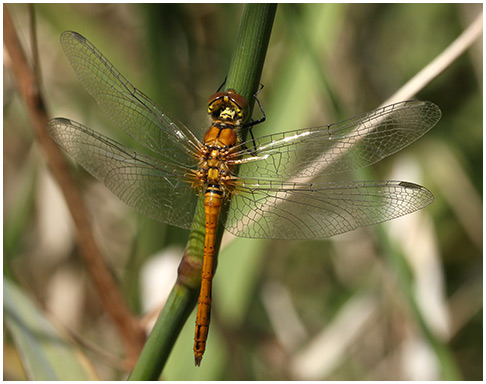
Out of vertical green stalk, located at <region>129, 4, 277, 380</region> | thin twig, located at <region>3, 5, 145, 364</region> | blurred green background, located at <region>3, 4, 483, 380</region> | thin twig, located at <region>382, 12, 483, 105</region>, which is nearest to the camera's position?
vertical green stalk, located at <region>129, 4, 277, 380</region>

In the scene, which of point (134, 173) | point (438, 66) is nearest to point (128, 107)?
point (134, 173)

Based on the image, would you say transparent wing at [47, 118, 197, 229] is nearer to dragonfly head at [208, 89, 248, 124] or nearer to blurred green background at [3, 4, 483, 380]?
dragonfly head at [208, 89, 248, 124]

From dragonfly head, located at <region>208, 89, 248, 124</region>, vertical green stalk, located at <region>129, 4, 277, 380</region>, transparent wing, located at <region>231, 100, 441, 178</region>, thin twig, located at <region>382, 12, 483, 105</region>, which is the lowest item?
vertical green stalk, located at <region>129, 4, 277, 380</region>

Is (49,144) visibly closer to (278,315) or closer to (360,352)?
(278,315)

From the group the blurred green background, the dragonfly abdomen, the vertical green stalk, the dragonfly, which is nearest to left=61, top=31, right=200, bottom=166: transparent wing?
the dragonfly

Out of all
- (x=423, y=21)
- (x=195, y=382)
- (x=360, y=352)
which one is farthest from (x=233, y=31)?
(x=360, y=352)

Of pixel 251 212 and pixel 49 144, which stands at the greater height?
pixel 49 144
